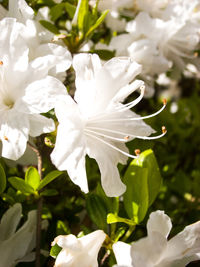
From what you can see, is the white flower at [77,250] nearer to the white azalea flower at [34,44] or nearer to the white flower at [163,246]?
the white flower at [163,246]

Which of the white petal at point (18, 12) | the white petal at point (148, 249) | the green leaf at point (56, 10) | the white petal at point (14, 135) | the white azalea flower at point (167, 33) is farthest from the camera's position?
the white azalea flower at point (167, 33)

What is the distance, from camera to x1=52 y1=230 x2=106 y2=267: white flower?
29.3 inches

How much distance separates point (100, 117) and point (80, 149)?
112 millimetres

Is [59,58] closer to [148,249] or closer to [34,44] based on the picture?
[34,44]

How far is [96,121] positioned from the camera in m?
0.86

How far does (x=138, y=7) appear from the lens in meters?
1.43

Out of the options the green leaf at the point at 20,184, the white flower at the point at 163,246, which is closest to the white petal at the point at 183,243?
the white flower at the point at 163,246

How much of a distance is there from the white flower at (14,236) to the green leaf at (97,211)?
166mm

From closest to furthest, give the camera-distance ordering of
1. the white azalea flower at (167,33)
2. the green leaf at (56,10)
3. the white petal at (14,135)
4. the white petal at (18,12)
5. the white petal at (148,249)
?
the white petal at (148,249) < the white petal at (14,135) < the white petal at (18,12) < the green leaf at (56,10) < the white azalea flower at (167,33)

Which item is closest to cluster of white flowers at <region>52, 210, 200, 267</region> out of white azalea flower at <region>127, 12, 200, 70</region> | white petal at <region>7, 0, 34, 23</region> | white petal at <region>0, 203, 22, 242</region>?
white petal at <region>0, 203, 22, 242</region>

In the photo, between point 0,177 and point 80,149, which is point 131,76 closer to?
point 80,149

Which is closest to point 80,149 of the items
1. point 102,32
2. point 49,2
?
point 49,2

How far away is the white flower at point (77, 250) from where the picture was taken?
75cm

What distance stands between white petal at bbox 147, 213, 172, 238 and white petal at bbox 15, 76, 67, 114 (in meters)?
0.30
